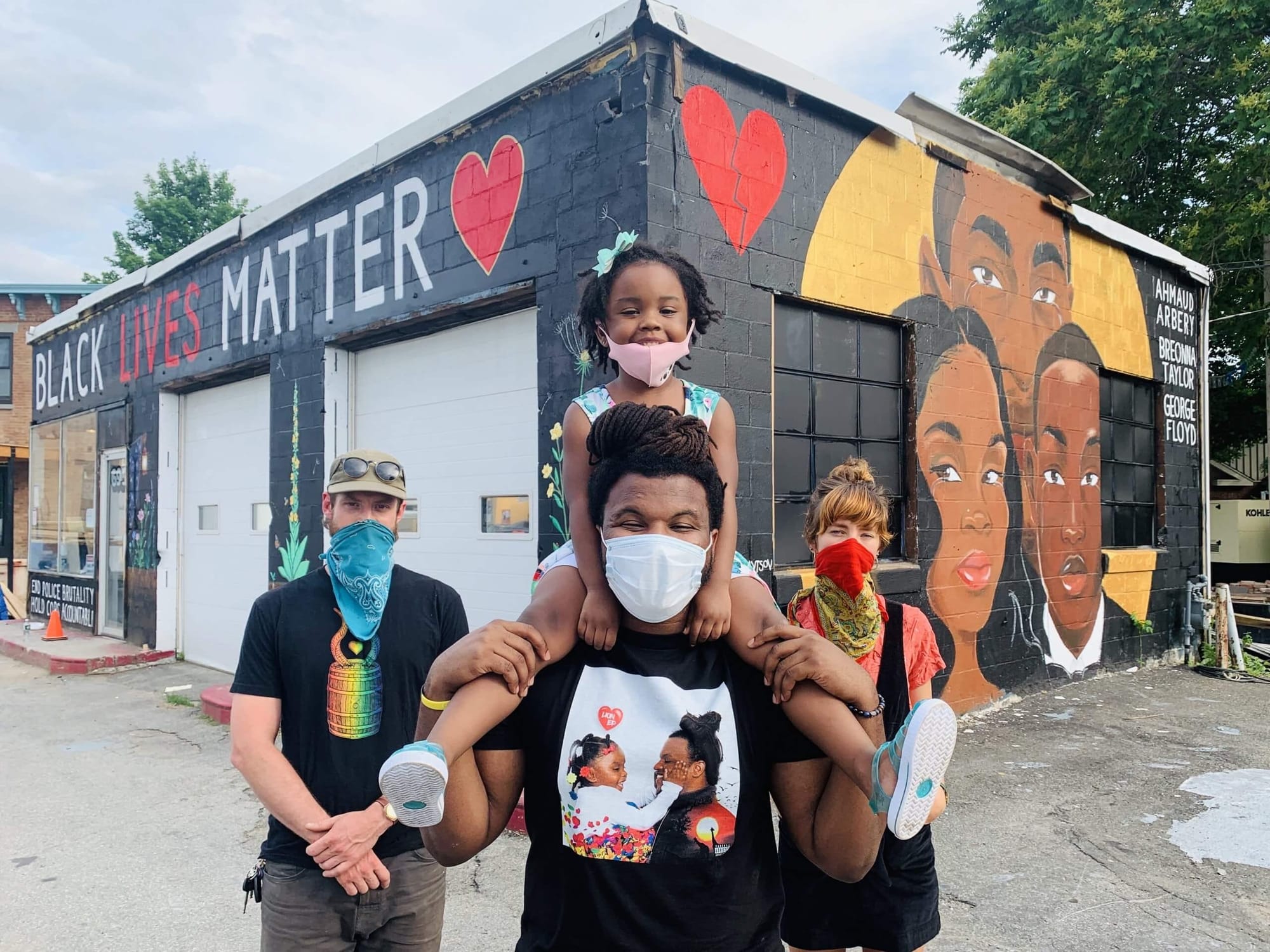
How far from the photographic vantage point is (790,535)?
6.29 m

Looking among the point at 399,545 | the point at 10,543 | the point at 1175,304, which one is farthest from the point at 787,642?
the point at 10,543

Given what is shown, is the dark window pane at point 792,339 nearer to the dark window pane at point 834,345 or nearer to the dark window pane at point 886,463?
the dark window pane at point 834,345

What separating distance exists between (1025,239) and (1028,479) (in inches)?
87.4

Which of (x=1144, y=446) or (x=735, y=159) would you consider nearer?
(x=735, y=159)

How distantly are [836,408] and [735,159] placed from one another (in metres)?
1.96

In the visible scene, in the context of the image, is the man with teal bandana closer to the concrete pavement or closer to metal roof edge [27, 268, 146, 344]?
the concrete pavement

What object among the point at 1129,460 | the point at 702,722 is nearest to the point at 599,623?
the point at 702,722

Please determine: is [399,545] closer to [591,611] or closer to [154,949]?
[154,949]

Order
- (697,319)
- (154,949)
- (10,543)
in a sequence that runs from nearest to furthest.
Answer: (697,319) < (154,949) < (10,543)

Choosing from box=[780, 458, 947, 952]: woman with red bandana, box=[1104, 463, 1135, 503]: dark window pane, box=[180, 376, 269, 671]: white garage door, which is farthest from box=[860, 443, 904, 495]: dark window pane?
box=[180, 376, 269, 671]: white garage door

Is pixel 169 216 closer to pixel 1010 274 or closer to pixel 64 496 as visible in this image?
pixel 64 496

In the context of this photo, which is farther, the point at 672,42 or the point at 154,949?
the point at 672,42

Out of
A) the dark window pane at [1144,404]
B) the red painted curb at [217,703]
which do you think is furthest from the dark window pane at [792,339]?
the dark window pane at [1144,404]

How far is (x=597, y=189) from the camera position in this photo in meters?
5.58
